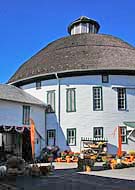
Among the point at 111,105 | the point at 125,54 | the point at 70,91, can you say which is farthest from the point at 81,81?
the point at 125,54

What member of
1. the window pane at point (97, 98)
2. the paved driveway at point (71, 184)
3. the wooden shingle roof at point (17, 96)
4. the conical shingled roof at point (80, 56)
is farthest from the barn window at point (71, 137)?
the paved driveway at point (71, 184)

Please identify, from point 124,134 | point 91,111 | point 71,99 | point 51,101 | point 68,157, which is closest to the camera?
point 68,157

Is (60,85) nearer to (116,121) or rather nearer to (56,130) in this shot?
(56,130)

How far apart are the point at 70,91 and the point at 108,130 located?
4.53m

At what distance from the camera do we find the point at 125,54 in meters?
29.4

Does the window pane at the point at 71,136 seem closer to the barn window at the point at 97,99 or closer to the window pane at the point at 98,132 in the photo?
the window pane at the point at 98,132

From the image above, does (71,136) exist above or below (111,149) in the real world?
above

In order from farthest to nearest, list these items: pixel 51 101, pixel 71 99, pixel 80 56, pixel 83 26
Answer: pixel 83 26
pixel 80 56
pixel 51 101
pixel 71 99

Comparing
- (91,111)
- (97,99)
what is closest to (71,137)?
(91,111)

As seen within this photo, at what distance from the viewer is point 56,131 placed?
27.2 meters

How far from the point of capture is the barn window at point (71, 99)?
26.7 metres

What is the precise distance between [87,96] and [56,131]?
399 centimetres

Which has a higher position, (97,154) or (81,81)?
(81,81)

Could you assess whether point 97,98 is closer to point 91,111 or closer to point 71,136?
point 91,111
